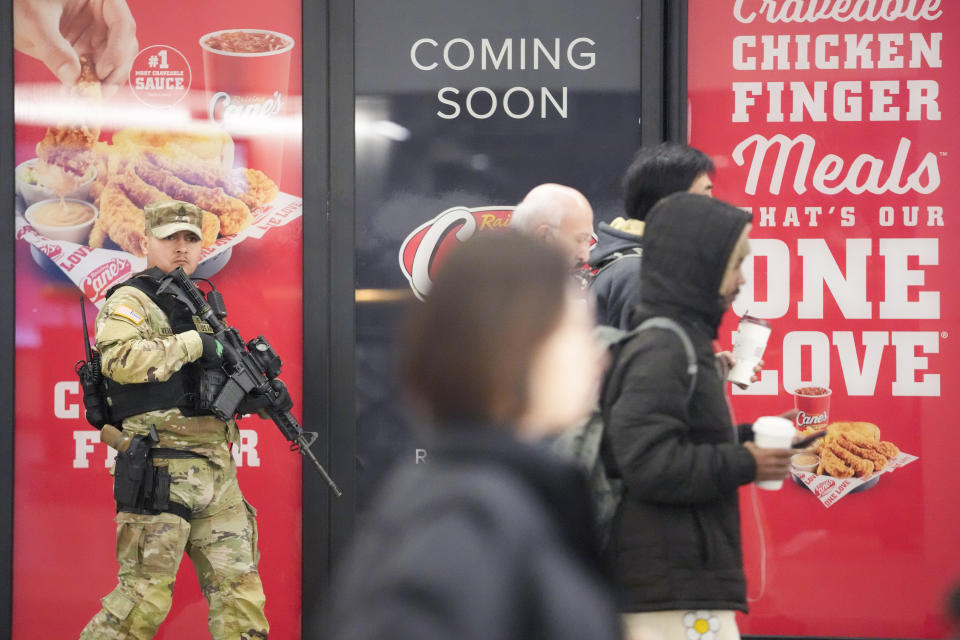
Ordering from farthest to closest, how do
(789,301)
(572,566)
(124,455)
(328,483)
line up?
1. (789,301)
2. (328,483)
3. (124,455)
4. (572,566)

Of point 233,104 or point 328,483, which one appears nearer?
point 328,483

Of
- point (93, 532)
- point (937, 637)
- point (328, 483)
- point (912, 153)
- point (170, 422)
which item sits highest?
point (912, 153)

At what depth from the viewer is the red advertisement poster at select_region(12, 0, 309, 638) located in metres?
4.51

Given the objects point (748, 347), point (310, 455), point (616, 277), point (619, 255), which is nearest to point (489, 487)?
point (748, 347)

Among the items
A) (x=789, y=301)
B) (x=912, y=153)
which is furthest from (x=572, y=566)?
(x=912, y=153)

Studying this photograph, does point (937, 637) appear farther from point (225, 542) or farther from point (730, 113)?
point (225, 542)

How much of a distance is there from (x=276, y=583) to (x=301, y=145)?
1.99 meters

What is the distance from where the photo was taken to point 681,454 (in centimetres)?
226

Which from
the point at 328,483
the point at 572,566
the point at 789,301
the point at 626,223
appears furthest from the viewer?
the point at 789,301

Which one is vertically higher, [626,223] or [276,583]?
[626,223]

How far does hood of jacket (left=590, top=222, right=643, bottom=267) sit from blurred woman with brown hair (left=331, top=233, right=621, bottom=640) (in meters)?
1.77

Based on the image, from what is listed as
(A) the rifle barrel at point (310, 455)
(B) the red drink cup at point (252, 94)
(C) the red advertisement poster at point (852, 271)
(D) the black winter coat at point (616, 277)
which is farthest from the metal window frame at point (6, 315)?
(C) the red advertisement poster at point (852, 271)

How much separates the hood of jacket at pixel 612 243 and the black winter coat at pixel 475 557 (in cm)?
189

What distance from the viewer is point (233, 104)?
179 inches
